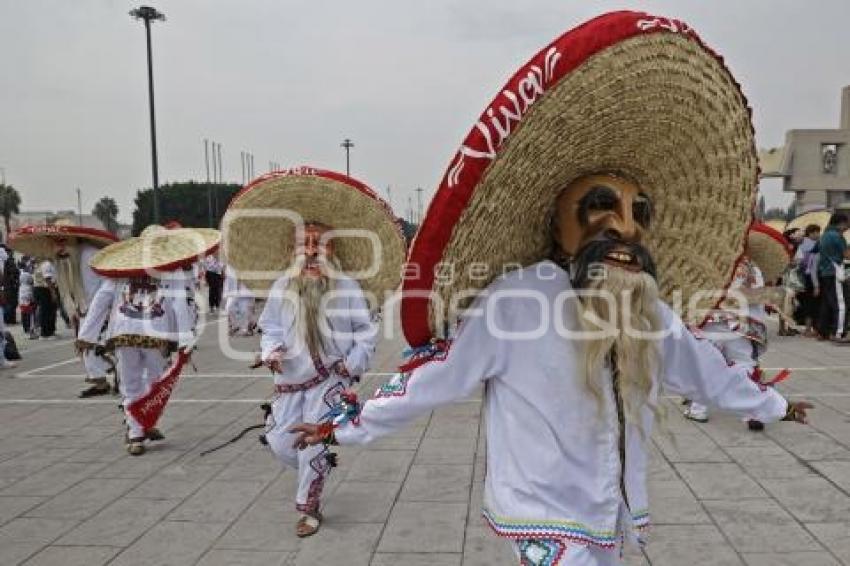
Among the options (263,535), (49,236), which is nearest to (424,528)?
(263,535)

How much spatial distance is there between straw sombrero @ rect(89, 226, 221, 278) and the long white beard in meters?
4.33

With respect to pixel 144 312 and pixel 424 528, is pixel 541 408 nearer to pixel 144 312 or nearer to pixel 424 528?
pixel 424 528

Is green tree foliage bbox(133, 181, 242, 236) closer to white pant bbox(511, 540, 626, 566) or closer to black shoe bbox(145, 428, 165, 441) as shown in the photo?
black shoe bbox(145, 428, 165, 441)

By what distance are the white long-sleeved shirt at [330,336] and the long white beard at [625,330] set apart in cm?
241

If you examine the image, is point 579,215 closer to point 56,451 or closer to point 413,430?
point 413,430

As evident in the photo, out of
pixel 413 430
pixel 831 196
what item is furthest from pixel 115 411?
pixel 831 196

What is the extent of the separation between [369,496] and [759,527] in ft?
7.60

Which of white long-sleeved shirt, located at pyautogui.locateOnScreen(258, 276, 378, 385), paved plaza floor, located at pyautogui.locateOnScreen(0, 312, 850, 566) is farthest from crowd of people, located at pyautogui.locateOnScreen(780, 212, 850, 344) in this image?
white long-sleeved shirt, located at pyautogui.locateOnScreen(258, 276, 378, 385)

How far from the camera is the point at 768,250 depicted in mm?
6477

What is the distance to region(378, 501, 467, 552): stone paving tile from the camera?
3.65 metres

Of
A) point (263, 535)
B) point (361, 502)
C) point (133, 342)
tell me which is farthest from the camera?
point (133, 342)

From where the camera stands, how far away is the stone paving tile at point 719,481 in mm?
4238

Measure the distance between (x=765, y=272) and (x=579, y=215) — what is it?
567 cm

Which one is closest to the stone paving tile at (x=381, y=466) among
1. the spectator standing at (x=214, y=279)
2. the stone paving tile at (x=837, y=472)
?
the stone paving tile at (x=837, y=472)
